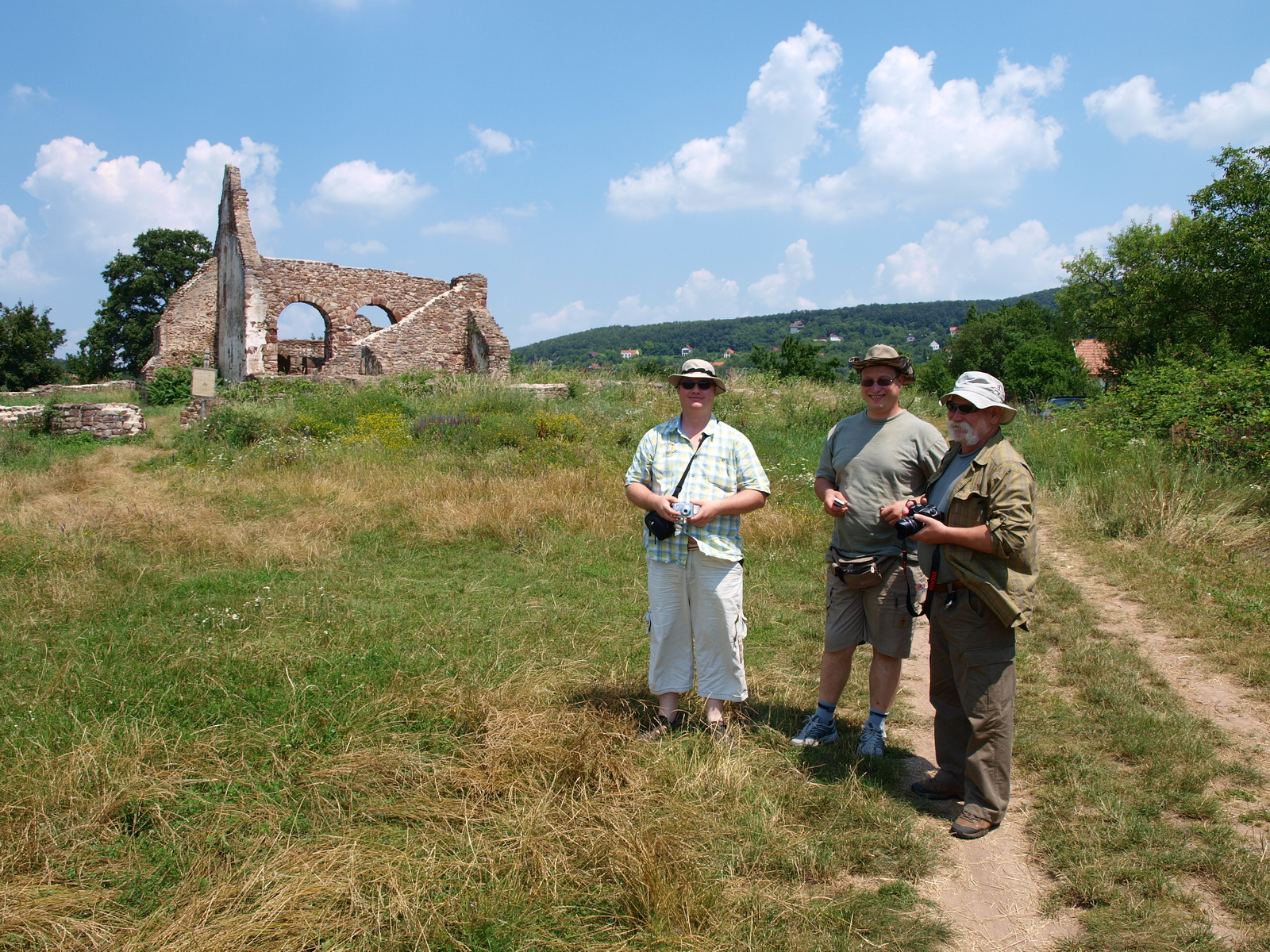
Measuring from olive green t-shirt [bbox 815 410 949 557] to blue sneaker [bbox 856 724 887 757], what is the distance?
2.88 feet

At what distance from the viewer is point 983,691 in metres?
3.16

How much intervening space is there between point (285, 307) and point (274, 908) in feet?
66.8

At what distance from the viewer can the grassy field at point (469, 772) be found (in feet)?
8.24

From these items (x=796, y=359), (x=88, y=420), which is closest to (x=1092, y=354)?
(x=796, y=359)

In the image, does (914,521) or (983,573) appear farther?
(914,521)

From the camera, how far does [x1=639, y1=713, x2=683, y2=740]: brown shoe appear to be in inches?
146

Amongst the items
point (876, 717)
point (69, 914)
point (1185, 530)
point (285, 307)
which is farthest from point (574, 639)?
point (285, 307)

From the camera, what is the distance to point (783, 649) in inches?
208

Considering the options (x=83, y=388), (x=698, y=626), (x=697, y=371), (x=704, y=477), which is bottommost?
(x=698, y=626)

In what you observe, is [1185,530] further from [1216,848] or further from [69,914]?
[69,914]

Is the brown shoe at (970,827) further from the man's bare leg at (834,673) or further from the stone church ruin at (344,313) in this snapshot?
the stone church ruin at (344,313)

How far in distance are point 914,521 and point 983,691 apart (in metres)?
0.73

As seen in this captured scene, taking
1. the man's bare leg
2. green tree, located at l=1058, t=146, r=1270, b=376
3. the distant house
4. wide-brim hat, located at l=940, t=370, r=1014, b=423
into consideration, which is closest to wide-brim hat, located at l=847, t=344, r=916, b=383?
wide-brim hat, located at l=940, t=370, r=1014, b=423

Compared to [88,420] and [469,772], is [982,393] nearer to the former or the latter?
[469,772]
